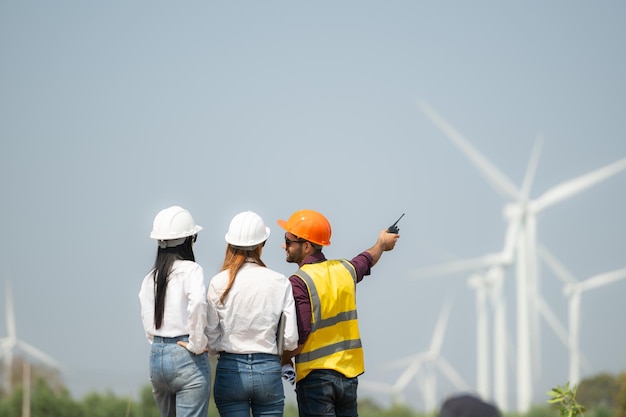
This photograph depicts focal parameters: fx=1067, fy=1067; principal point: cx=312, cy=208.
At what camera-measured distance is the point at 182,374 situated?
8.62 m

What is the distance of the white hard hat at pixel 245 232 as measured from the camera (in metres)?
8.98

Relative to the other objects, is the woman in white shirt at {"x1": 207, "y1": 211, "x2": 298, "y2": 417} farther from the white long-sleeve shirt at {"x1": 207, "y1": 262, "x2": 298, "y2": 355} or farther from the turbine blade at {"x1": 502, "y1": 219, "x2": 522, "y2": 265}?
the turbine blade at {"x1": 502, "y1": 219, "x2": 522, "y2": 265}

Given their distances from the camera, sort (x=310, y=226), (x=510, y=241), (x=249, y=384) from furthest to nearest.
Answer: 1. (x=510, y=241)
2. (x=310, y=226)
3. (x=249, y=384)

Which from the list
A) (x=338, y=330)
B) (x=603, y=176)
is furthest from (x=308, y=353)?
(x=603, y=176)

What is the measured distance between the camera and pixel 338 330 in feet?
29.8

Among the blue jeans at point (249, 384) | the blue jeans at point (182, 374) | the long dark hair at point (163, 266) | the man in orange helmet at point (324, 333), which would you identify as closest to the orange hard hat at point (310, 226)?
the man in orange helmet at point (324, 333)

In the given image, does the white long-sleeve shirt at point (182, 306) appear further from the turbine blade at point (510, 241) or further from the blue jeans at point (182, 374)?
the turbine blade at point (510, 241)

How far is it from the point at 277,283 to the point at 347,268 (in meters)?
0.72

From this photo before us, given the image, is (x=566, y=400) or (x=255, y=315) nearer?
(x=255, y=315)

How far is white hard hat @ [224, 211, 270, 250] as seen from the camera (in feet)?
29.5

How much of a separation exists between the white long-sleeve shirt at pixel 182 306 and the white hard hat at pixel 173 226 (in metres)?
0.22

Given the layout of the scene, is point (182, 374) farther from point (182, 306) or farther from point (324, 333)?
point (324, 333)

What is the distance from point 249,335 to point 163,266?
2.99ft

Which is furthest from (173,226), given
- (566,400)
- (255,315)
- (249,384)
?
(566,400)
